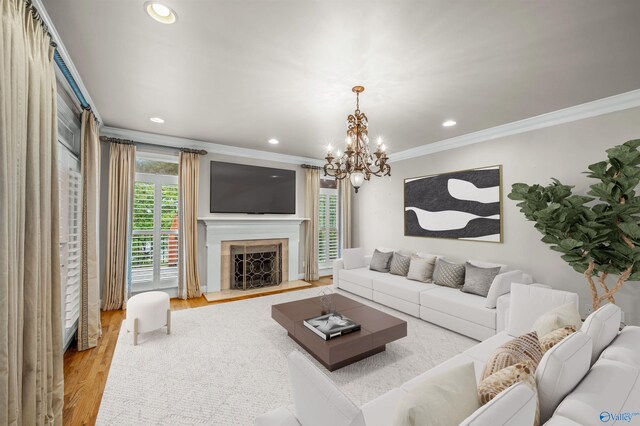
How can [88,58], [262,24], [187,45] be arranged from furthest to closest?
1. [88,58]
2. [187,45]
3. [262,24]

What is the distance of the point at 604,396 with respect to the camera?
1.20 m

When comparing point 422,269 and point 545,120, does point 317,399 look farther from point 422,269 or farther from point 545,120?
point 545,120

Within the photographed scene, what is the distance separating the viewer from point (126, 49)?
222 centimetres

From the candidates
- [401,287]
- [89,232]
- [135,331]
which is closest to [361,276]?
[401,287]

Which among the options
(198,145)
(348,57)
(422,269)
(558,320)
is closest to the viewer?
(558,320)

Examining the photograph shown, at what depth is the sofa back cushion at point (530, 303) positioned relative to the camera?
7.47 ft

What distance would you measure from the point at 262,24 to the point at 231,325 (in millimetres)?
3297

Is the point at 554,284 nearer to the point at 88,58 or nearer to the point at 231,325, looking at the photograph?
the point at 231,325

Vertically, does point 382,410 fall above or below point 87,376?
above

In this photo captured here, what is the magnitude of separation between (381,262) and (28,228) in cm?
455

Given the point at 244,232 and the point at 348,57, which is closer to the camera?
the point at 348,57

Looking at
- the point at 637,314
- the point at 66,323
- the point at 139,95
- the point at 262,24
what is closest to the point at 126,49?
the point at 139,95

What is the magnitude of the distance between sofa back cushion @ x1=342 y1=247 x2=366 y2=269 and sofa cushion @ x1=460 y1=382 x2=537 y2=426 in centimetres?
438

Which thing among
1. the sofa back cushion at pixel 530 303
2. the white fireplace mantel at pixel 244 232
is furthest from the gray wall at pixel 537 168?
the white fireplace mantel at pixel 244 232
